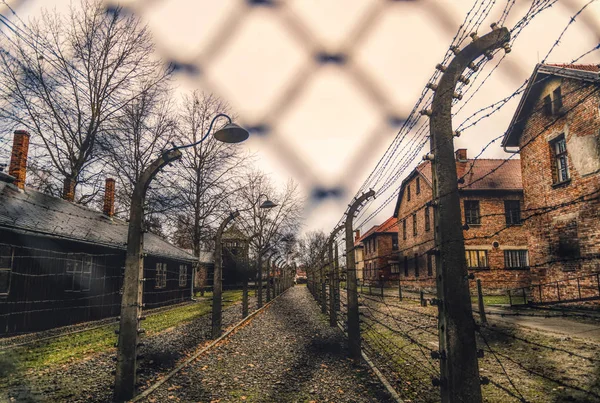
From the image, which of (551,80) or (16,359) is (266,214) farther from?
(16,359)

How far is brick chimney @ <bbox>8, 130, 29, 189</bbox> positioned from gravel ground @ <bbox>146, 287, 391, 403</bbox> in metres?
9.92

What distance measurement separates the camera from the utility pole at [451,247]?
9.29 ft

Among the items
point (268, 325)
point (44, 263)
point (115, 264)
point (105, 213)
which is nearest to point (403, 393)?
point (268, 325)

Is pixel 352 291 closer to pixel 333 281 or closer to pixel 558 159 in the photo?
pixel 333 281

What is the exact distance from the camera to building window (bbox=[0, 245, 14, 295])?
10.6m

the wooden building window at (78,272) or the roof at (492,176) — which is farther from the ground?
the roof at (492,176)

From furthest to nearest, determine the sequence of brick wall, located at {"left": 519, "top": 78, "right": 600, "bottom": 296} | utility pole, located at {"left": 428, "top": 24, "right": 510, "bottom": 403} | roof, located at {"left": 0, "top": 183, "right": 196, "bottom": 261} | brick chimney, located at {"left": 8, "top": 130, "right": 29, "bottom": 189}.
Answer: brick chimney, located at {"left": 8, "top": 130, "right": 29, "bottom": 189}, brick wall, located at {"left": 519, "top": 78, "right": 600, "bottom": 296}, roof, located at {"left": 0, "top": 183, "right": 196, "bottom": 261}, utility pole, located at {"left": 428, "top": 24, "right": 510, "bottom": 403}

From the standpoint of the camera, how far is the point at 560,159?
14.6 meters

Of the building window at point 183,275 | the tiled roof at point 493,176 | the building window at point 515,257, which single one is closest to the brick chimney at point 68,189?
the building window at point 183,275

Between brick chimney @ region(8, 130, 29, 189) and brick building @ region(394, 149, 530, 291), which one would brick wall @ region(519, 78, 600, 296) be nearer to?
brick building @ region(394, 149, 530, 291)

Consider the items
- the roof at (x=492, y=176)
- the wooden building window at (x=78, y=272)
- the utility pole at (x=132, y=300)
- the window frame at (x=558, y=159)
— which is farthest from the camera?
the roof at (x=492, y=176)

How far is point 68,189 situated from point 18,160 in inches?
203

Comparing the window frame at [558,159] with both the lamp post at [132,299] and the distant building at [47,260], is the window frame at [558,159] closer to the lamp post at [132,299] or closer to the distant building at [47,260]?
the lamp post at [132,299]

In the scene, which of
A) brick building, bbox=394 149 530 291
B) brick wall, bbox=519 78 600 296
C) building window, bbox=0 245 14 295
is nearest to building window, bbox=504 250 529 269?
brick building, bbox=394 149 530 291
